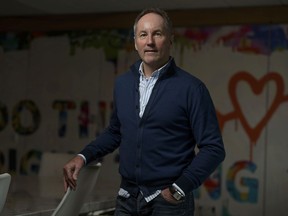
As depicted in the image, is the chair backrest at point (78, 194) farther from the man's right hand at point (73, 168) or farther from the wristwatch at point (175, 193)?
the wristwatch at point (175, 193)

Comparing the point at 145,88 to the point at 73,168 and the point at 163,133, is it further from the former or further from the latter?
the point at 73,168

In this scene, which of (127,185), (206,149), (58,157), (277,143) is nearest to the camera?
(206,149)

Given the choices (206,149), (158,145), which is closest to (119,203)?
(158,145)

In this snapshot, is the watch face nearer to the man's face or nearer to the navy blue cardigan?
the navy blue cardigan

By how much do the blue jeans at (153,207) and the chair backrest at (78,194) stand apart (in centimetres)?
32

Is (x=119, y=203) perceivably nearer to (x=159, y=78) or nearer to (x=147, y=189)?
(x=147, y=189)

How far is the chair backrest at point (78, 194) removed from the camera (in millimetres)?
1884

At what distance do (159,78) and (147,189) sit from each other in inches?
13.4

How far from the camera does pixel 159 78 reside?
1.53 m

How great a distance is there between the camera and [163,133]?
4.90ft

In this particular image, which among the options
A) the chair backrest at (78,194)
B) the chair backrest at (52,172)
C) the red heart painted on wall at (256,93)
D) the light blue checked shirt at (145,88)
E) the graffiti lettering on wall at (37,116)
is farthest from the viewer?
the graffiti lettering on wall at (37,116)

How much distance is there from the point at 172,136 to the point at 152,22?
35cm

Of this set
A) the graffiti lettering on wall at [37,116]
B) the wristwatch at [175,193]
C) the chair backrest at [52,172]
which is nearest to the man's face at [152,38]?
the wristwatch at [175,193]

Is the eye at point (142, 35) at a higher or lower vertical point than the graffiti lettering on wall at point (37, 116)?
higher
